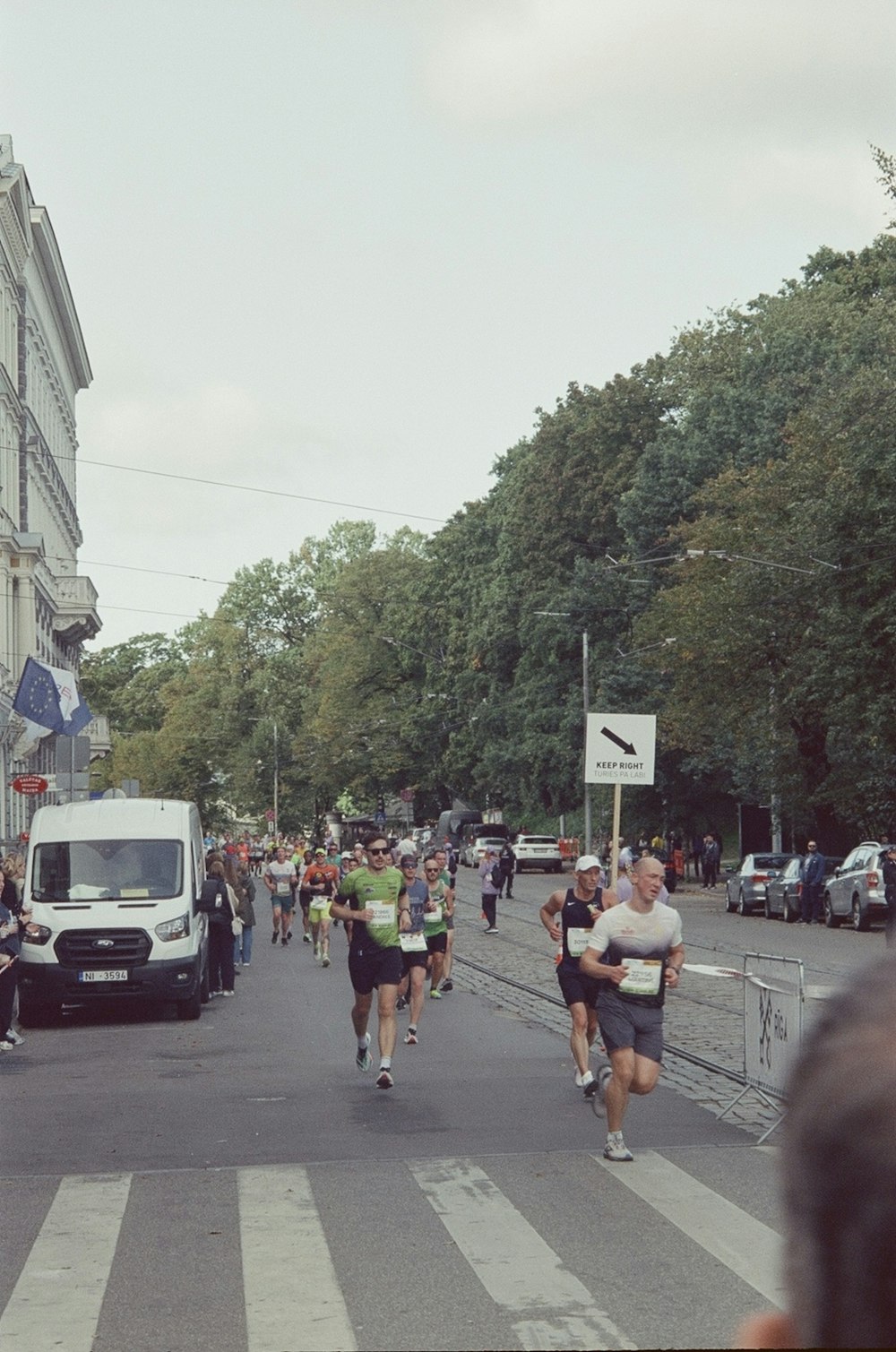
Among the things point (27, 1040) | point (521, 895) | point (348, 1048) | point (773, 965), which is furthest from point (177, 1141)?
point (521, 895)

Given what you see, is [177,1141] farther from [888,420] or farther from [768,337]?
[768,337]

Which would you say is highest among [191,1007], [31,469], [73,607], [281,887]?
[31,469]

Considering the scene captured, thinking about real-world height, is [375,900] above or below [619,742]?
below

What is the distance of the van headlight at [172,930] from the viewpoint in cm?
2183

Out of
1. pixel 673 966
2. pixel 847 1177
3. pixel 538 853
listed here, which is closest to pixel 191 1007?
pixel 673 966

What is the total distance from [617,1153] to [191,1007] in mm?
11594

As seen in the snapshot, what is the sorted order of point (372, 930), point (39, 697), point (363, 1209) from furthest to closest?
point (39, 697) → point (372, 930) → point (363, 1209)

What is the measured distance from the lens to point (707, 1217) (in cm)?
917

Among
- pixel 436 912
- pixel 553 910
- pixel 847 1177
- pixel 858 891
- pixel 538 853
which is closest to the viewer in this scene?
pixel 847 1177

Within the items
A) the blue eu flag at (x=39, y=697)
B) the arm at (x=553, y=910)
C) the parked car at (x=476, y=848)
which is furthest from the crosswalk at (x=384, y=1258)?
the parked car at (x=476, y=848)

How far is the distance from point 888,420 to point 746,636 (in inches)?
362

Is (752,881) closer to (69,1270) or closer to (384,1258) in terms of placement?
(384,1258)

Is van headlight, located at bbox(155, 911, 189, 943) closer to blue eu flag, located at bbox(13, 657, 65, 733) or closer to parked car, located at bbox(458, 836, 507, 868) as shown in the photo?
blue eu flag, located at bbox(13, 657, 65, 733)

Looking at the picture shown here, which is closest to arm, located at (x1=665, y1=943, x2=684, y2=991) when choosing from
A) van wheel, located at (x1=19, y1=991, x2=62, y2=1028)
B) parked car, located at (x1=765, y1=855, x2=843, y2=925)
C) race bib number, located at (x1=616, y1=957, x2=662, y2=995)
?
race bib number, located at (x1=616, y1=957, x2=662, y2=995)
